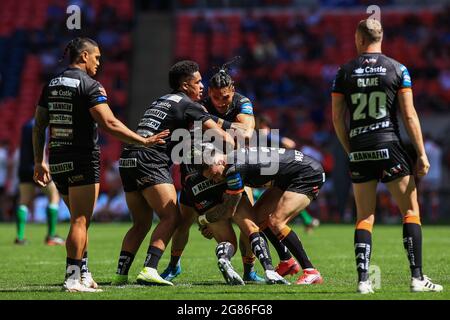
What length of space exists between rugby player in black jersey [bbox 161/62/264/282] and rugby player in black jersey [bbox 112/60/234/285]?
0.24 meters

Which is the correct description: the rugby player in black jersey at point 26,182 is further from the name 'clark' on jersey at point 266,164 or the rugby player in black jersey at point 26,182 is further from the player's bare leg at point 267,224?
the name 'clark' on jersey at point 266,164

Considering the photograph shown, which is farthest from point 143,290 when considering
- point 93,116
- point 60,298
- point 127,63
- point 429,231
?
point 127,63

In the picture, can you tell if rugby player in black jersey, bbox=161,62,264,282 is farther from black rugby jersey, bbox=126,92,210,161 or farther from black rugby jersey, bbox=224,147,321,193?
black rugby jersey, bbox=126,92,210,161

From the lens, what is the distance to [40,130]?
348 inches

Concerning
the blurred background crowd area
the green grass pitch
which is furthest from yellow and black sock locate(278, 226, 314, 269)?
the blurred background crowd area

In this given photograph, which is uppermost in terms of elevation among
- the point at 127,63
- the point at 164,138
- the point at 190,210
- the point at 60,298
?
the point at 127,63

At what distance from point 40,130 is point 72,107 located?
54 cm

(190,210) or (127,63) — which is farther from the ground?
(127,63)

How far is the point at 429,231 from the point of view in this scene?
762 inches

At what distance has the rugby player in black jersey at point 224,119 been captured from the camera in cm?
959

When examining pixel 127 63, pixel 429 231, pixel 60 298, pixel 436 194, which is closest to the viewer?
pixel 60 298

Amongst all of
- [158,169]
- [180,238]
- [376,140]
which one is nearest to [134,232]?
[180,238]
